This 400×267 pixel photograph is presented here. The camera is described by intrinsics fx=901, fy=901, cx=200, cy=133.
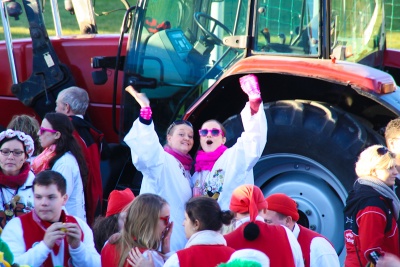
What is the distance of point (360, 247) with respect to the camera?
4988 millimetres

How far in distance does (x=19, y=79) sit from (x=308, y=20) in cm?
274

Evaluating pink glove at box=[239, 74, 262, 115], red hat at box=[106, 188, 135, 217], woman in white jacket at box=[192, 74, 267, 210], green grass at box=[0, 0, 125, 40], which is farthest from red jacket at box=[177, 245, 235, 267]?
green grass at box=[0, 0, 125, 40]

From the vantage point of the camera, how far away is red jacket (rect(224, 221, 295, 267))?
441cm

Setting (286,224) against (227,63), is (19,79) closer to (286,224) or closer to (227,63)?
(227,63)

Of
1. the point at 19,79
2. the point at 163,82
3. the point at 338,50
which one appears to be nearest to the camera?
the point at 338,50

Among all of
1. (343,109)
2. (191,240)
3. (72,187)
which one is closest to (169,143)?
(72,187)

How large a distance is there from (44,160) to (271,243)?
2140mm

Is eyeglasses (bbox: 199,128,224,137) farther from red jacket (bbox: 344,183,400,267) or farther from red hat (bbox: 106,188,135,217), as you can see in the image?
red jacket (bbox: 344,183,400,267)

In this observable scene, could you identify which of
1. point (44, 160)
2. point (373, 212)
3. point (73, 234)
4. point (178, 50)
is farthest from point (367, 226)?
point (178, 50)

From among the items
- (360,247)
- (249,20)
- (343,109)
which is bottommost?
(360,247)

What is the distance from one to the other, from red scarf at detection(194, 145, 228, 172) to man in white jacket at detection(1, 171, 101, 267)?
1335mm

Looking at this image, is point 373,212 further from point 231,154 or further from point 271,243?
point 231,154

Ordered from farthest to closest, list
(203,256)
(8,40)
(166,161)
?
(8,40) → (166,161) → (203,256)

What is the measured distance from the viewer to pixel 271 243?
443 cm
